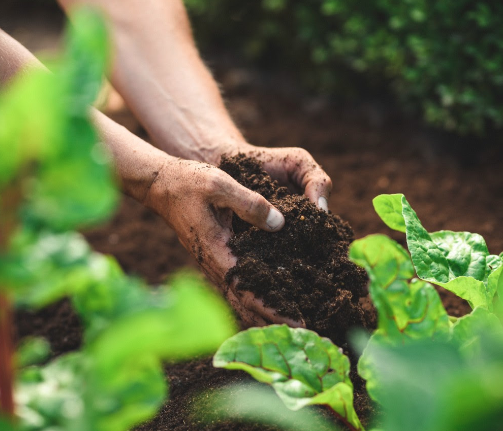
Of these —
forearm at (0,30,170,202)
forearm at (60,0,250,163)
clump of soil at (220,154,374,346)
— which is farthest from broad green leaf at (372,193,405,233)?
forearm at (60,0,250,163)

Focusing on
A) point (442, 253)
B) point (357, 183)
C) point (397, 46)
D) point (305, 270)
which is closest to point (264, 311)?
point (305, 270)

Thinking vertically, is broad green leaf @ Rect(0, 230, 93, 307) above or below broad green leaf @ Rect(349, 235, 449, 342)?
below

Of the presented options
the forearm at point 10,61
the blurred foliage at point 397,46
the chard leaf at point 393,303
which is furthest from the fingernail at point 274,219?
the blurred foliage at point 397,46

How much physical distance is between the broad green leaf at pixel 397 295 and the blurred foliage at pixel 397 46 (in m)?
2.03

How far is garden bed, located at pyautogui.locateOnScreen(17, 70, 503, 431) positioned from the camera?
2.45m

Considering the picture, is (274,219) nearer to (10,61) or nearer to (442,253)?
(442,253)

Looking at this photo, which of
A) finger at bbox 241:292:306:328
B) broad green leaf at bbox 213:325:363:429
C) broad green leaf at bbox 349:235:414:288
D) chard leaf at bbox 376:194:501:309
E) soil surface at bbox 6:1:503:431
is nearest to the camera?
broad green leaf at bbox 349:235:414:288

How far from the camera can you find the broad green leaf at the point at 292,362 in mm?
1187

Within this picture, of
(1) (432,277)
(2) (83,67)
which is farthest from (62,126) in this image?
(1) (432,277)

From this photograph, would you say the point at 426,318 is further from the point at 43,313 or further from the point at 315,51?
the point at 315,51

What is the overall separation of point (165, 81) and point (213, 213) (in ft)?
3.11

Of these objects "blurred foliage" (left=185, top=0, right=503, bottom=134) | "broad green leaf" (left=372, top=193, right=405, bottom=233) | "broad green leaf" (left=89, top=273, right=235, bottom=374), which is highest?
"blurred foliage" (left=185, top=0, right=503, bottom=134)

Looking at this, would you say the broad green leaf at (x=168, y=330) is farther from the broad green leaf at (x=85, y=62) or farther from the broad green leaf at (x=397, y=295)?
the broad green leaf at (x=397, y=295)

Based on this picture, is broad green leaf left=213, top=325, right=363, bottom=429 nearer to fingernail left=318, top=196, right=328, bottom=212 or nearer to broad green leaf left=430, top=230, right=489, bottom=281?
broad green leaf left=430, top=230, right=489, bottom=281
